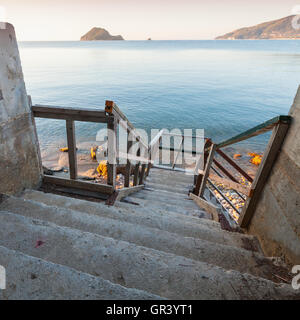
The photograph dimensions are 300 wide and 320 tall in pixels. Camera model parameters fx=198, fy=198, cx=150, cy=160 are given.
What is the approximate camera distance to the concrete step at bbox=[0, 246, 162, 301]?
113cm

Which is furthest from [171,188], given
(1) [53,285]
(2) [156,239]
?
(1) [53,285]

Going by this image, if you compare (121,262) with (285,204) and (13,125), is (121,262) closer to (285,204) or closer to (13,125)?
(285,204)

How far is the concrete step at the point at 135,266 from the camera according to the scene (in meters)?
1.36

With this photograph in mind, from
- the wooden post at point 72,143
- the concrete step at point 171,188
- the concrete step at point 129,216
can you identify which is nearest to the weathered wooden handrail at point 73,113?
the wooden post at point 72,143

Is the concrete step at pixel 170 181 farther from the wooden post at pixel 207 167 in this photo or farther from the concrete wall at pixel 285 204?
the concrete wall at pixel 285 204

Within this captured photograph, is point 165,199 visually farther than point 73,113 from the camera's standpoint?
Yes

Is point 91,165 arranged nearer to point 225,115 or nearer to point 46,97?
point 225,115

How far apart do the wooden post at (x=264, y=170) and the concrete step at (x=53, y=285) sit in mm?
1942

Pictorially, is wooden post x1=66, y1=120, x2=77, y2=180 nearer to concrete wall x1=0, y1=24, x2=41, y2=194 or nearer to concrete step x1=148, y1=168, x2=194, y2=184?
concrete wall x1=0, y1=24, x2=41, y2=194

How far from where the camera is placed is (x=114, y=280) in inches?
55.9

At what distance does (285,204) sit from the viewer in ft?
6.59

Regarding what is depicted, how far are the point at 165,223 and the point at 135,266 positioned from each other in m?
1.11

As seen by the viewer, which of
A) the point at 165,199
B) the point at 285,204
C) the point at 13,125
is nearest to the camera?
the point at 285,204

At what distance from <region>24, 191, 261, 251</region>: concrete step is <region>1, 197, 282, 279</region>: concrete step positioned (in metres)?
0.34
